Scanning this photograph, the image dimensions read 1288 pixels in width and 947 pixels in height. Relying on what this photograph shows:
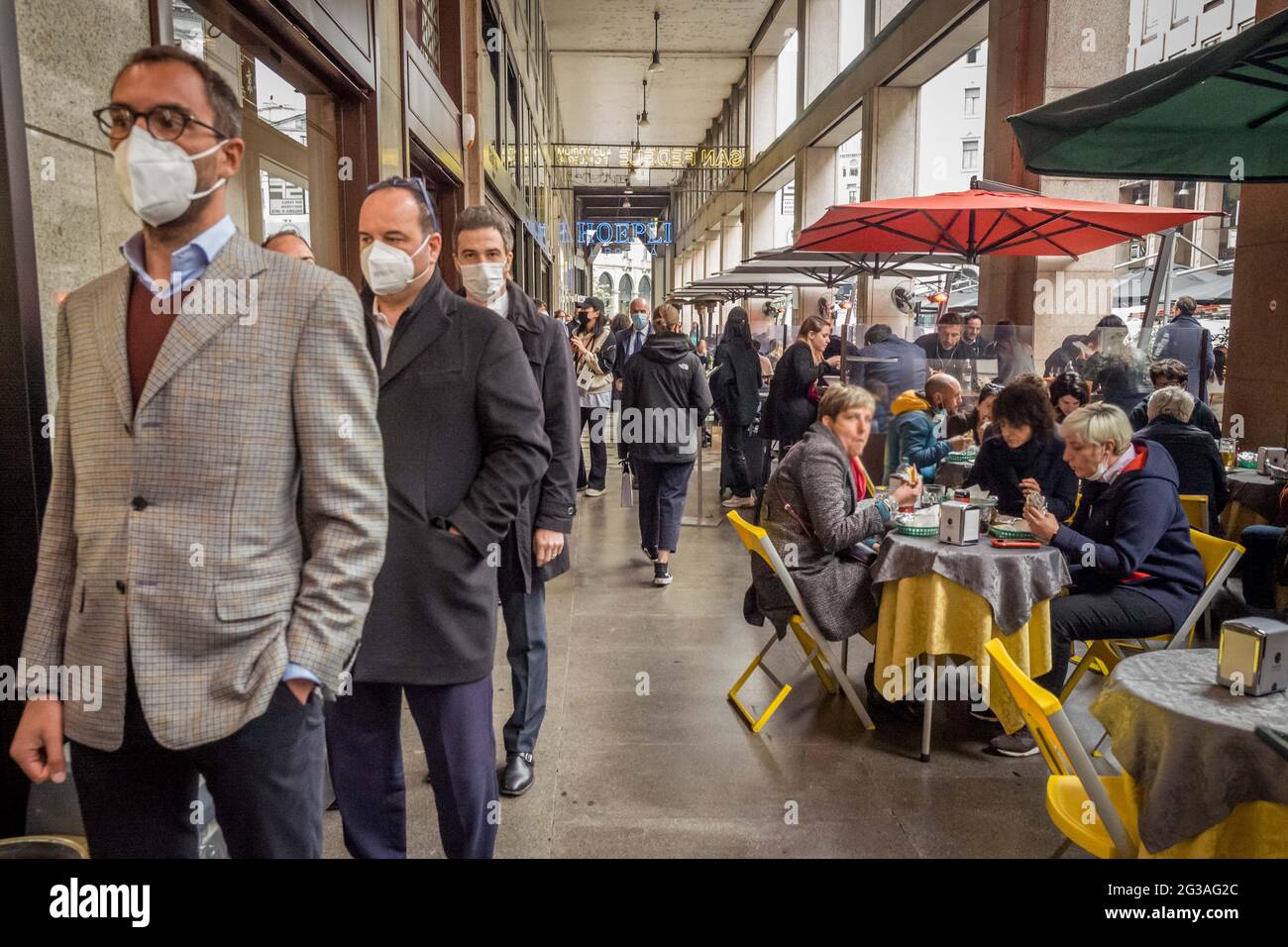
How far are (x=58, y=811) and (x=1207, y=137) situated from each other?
5055 mm

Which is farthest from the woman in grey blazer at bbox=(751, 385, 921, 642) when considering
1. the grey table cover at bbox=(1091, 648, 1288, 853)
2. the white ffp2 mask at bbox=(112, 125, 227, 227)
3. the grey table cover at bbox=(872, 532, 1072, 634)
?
the white ffp2 mask at bbox=(112, 125, 227, 227)

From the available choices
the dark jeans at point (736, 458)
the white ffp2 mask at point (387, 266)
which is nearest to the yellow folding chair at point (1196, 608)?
the white ffp2 mask at point (387, 266)

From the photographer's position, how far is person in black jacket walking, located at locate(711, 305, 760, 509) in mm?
9281

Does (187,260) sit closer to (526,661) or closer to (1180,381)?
(526,661)

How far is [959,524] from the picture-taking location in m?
3.96

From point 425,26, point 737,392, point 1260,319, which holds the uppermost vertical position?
point 425,26

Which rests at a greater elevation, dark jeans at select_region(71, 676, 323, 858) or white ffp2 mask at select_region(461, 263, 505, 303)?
white ffp2 mask at select_region(461, 263, 505, 303)

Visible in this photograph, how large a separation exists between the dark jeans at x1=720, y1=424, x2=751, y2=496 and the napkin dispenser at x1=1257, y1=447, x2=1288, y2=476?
15.2ft

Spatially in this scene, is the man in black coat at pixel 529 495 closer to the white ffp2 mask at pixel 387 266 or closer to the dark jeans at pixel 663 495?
the white ffp2 mask at pixel 387 266

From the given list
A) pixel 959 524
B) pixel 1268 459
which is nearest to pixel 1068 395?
pixel 1268 459

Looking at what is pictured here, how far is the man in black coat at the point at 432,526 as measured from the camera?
231 cm

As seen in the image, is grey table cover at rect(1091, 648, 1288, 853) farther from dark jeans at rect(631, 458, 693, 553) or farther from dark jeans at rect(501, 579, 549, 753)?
dark jeans at rect(631, 458, 693, 553)

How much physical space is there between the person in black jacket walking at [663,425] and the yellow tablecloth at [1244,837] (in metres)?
4.49

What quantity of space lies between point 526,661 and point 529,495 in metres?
0.69
